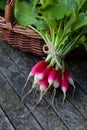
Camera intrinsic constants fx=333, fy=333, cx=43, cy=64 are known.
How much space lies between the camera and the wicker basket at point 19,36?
1.10 meters

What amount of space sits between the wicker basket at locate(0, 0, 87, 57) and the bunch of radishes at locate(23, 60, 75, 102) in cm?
15

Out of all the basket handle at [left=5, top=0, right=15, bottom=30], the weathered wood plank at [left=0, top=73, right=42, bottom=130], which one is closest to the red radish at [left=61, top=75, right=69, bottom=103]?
the weathered wood plank at [left=0, top=73, right=42, bottom=130]

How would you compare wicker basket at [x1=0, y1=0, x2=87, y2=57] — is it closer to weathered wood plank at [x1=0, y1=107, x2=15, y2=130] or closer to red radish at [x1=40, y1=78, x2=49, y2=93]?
red radish at [x1=40, y1=78, x2=49, y2=93]

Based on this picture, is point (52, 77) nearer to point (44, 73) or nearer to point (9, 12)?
point (44, 73)

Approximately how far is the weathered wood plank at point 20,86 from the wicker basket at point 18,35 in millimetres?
66

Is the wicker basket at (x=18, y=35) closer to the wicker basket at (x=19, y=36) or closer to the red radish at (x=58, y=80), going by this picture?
the wicker basket at (x=19, y=36)

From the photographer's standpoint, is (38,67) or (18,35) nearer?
(38,67)

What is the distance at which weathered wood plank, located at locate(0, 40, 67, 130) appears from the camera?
90cm

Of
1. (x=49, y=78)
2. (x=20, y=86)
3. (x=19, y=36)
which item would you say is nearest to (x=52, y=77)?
(x=49, y=78)

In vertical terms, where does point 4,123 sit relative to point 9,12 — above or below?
below

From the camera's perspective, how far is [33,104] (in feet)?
3.17

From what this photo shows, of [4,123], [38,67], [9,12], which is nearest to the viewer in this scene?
[4,123]

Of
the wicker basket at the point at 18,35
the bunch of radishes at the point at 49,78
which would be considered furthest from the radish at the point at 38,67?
the wicker basket at the point at 18,35

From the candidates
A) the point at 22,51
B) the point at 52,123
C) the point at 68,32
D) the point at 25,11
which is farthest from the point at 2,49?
the point at 52,123
